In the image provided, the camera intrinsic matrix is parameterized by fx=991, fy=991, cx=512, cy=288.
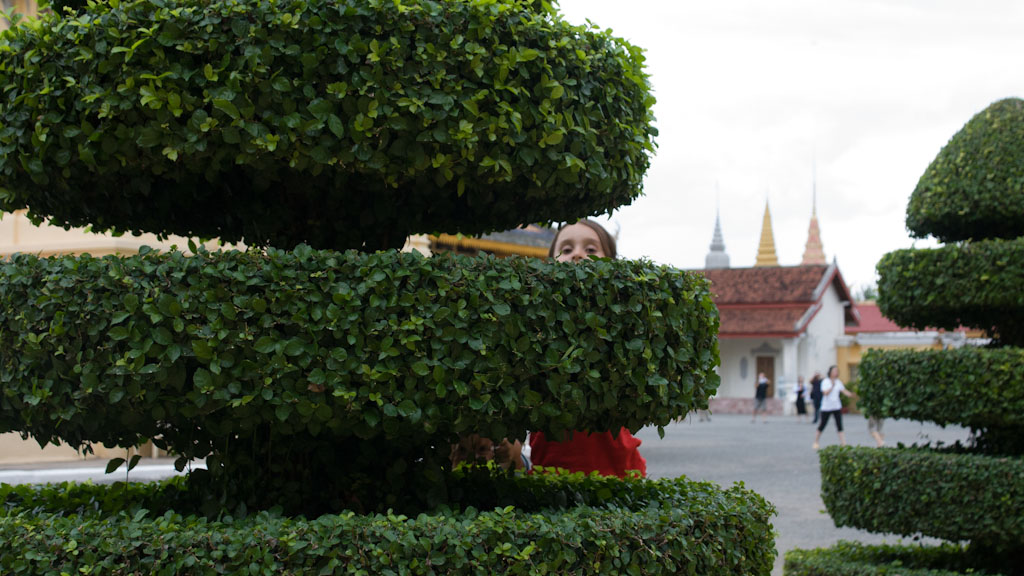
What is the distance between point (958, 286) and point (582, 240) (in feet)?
9.87

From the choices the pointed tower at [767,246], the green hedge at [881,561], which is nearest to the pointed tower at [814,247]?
the pointed tower at [767,246]

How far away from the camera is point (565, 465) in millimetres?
4707

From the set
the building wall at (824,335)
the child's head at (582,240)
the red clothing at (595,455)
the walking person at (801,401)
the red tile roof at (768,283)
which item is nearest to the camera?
the child's head at (582,240)

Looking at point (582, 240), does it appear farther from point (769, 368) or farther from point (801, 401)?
point (769, 368)

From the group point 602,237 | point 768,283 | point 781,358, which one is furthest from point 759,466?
point 768,283

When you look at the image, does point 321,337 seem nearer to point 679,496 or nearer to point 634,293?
point 634,293

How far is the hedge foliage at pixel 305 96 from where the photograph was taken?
9.58 ft

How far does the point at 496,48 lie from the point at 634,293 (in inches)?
34.4

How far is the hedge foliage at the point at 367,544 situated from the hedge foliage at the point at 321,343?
28 centimetres

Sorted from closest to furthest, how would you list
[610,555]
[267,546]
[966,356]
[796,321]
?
[267,546], [610,555], [966,356], [796,321]

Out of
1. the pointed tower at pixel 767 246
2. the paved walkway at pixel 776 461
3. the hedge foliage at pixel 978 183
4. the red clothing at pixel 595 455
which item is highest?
the pointed tower at pixel 767 246

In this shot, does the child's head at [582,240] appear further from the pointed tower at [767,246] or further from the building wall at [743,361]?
the pointed tower at [767,246]

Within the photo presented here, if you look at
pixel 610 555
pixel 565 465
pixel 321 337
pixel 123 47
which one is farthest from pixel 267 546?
pixel 565 465

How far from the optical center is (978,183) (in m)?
6.30
